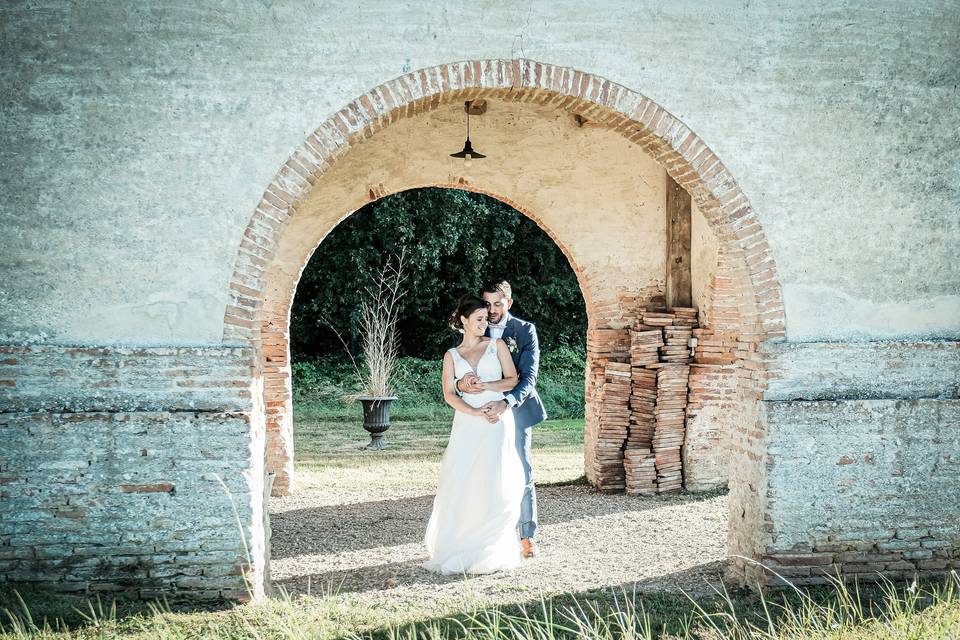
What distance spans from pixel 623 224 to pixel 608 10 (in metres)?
3.98

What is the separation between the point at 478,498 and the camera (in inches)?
229

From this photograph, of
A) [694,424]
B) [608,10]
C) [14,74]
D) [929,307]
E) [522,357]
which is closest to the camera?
[14,74]

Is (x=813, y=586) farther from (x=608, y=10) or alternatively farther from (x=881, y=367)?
(x=608, y=10)

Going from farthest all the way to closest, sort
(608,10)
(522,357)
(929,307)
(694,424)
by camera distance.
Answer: (694,424)
(522,357)
(929,307)
(608,10)

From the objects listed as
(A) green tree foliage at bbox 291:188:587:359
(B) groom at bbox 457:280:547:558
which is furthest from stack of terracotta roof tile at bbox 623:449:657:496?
(A) green tree foliage at bbox 291:188:587:359

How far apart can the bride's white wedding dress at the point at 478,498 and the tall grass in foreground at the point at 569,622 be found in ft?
2.43

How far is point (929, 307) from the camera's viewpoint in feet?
18.6

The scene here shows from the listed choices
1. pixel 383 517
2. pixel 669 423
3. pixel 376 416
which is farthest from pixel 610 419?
pixel 376 416

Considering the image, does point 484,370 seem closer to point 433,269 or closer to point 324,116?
point 324,116

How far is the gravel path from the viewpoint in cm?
555

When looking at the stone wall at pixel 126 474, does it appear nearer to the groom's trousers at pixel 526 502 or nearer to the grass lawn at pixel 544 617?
the grass lawn at pixel 544 617

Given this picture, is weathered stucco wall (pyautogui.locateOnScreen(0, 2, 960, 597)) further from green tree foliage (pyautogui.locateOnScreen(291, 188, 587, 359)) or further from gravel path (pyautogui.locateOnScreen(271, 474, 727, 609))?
green tree foliage (pyautogui.locateOnScreen(291, 188, 587, 359))

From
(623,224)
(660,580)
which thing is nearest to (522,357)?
(660,580)

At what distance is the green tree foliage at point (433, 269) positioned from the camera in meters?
19.1
